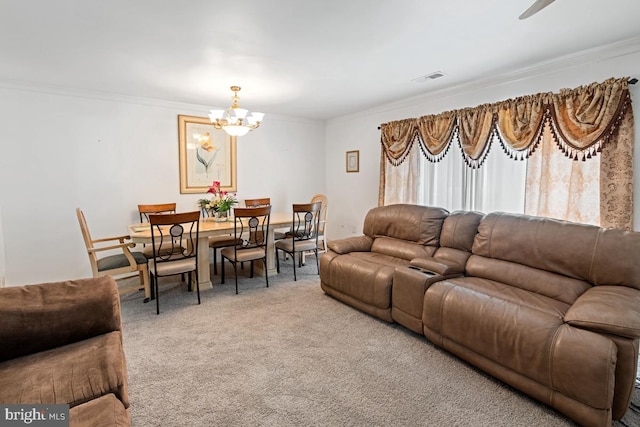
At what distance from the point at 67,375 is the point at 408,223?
3.05 metres

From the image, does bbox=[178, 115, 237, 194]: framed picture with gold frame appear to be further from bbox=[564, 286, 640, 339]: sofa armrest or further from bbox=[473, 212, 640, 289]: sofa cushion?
bbox=[564, 286, 640, 339]: sofa armrest

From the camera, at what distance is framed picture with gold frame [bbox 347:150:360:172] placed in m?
Result: 5.66

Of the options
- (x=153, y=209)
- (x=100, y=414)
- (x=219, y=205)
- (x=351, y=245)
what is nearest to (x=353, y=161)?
(x=351, y=245)

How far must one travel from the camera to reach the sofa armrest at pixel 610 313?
1661mm

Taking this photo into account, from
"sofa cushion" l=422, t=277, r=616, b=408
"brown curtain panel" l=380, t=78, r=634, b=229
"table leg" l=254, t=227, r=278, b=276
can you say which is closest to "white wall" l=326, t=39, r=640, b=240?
"brown curtain panel" l=380, t=78, r=634, b=229

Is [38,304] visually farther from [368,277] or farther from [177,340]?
[368,277]

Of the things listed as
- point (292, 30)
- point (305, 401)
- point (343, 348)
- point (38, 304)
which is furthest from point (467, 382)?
point (292, 30)

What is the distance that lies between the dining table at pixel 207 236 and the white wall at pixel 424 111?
167 cm

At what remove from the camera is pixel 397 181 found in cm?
491

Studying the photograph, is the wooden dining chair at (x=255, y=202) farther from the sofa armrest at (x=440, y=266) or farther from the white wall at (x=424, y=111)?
the sofa armrest at (x=440, y=266)

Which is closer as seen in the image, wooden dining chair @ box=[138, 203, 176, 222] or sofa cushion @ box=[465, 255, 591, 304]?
sofa cushion @ box=[465, 255, 591, 304]

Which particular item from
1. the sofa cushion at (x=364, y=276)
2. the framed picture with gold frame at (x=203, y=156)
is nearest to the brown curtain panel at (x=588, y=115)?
the sofa cushion at (x=364, y=276)

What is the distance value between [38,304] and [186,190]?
337 cm

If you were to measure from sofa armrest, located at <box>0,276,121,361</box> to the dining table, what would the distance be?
4.78ft
